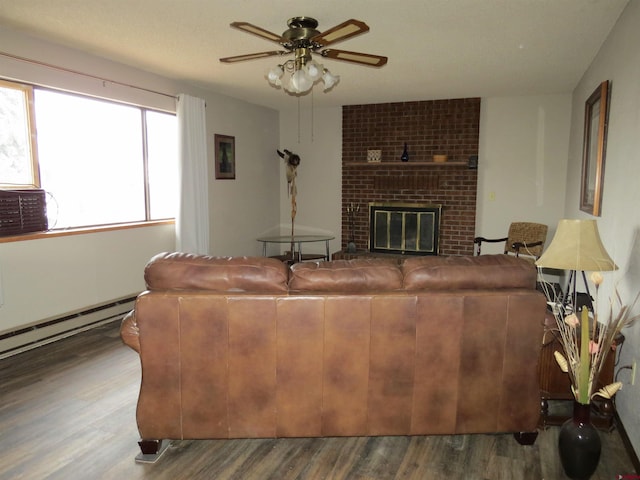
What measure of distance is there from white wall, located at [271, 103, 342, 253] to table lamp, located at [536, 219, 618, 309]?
4.55m

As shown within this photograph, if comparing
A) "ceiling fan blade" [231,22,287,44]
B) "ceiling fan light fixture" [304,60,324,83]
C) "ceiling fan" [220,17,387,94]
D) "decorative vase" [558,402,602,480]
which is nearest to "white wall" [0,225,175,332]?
"ceiling fan" [220,17,387,94]

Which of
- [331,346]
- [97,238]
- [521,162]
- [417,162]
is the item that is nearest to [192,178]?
[97,238]

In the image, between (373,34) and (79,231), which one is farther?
(79,231)

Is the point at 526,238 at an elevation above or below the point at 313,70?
below

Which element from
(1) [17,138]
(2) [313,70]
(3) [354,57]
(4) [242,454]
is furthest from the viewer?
(1) [17,138]

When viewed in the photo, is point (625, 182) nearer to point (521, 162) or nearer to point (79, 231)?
point (521, 162)

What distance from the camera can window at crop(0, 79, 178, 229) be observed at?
3633 millimetres

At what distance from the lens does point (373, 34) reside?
3199mm

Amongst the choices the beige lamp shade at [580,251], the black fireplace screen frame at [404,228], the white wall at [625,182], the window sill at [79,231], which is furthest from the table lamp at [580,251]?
the black fireplace screen frame at [404,228]

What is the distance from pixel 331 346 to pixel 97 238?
2.80m

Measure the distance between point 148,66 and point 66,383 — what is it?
2.83 meters

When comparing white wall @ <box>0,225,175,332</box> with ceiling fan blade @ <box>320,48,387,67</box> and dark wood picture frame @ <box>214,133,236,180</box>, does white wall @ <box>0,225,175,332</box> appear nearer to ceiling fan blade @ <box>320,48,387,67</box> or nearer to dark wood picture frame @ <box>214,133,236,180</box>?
dark wood picture frame @ <box>214,133,236,180</box>

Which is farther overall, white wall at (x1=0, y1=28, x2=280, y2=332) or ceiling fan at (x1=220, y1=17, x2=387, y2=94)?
white wall at (x1=0, y1=28, x2=280, y2=332)

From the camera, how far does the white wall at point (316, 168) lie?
6.59 meters
